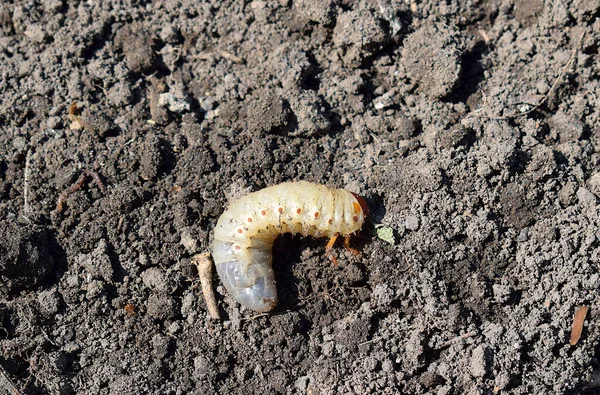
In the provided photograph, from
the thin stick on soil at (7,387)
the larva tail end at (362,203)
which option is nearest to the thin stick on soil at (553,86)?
the larva tail end at (362,203)

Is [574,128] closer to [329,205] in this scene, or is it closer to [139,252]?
[329,205]

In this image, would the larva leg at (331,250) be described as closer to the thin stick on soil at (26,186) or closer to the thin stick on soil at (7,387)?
the thin stick on soil at (26,186)

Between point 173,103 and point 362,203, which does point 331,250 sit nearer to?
point 362,203

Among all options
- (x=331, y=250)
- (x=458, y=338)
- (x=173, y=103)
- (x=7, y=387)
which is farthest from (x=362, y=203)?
(x=7, y=387)

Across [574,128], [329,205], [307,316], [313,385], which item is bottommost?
[313,385]

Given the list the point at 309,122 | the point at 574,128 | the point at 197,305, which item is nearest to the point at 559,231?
the point at 574,128

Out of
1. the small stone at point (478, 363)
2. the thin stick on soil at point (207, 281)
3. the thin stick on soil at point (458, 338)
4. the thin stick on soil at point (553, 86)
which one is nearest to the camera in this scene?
the small stone at point (478, 363)
